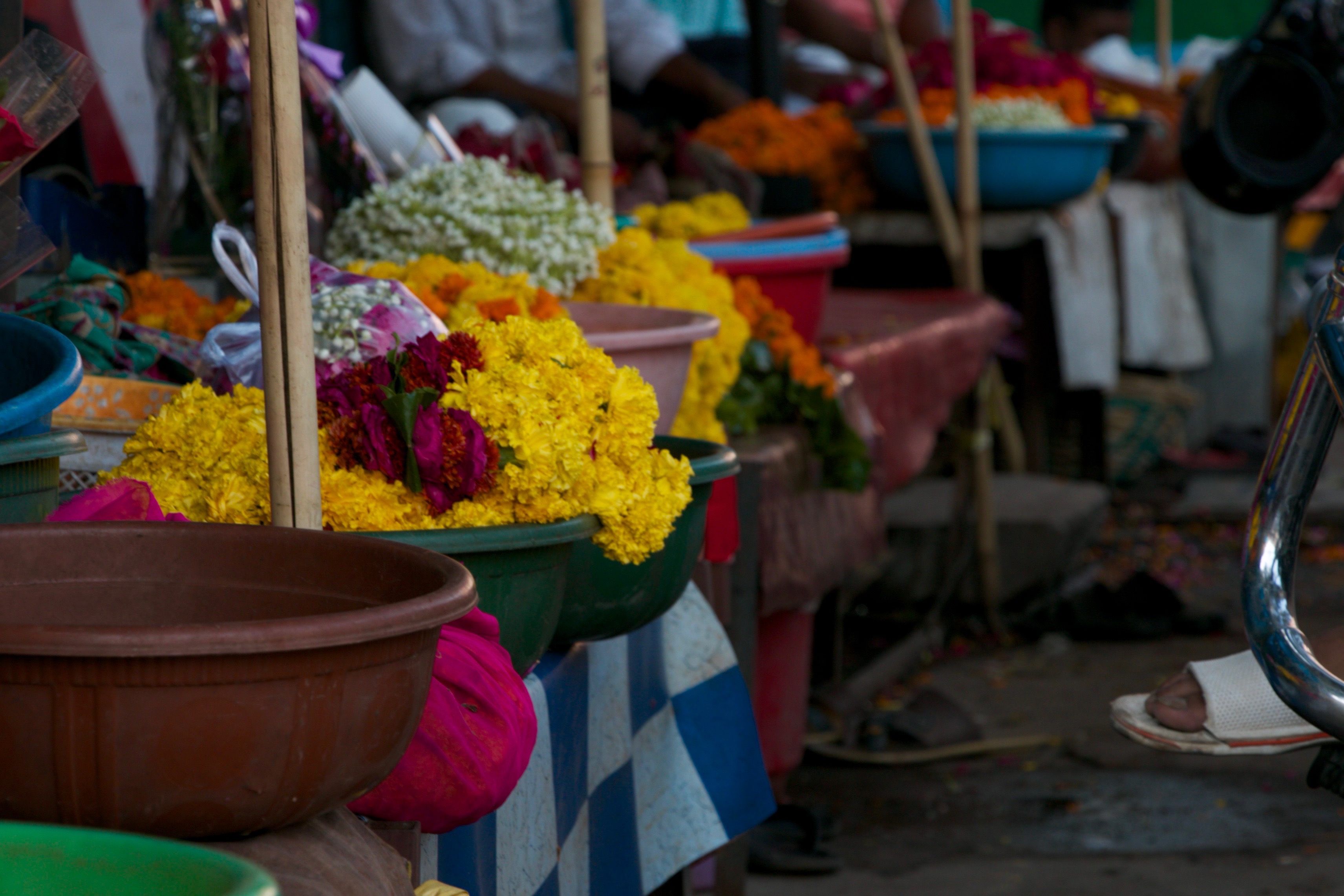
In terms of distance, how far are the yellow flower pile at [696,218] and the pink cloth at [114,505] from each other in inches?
62.3

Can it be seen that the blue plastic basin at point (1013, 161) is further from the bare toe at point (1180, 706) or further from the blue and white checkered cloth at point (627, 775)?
the bare toe at point (1180, 706)

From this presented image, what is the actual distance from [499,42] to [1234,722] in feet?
14.1

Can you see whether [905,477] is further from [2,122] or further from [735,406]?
[2,122]

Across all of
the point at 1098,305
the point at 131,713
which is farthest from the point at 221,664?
the point at 1098,305

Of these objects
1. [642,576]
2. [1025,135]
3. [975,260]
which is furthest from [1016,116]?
[642,576]

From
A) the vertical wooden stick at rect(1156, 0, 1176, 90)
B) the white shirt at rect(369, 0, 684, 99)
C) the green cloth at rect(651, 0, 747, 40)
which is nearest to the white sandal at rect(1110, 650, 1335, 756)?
the white shirt at rect(369, 0, 684, 99)

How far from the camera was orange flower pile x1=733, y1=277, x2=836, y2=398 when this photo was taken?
2.60m

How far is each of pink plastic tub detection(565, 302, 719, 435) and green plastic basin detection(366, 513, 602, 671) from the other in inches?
16.0

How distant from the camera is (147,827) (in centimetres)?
79

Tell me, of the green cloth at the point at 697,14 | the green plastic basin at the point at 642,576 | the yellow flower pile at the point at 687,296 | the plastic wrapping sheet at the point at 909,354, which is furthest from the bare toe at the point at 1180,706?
the green cloth at the point at 697,14

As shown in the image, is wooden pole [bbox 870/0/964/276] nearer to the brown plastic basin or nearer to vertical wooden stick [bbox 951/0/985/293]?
vertical wooden stick [bbox 951/0/985/293]

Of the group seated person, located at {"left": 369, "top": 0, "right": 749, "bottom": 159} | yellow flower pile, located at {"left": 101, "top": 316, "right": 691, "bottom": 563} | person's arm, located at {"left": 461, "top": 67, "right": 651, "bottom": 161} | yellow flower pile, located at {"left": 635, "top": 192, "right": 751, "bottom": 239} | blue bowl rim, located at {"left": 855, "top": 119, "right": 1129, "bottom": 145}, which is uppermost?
seated person, located at {"left": 369, "top": 0, "right": 749, "bottom": 159}

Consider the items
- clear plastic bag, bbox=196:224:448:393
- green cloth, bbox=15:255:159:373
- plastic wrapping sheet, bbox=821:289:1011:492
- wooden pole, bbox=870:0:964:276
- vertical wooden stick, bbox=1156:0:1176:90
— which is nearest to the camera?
clear plastic bag, bbox=196:224:448:393

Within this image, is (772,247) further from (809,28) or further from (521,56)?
(809,28)
